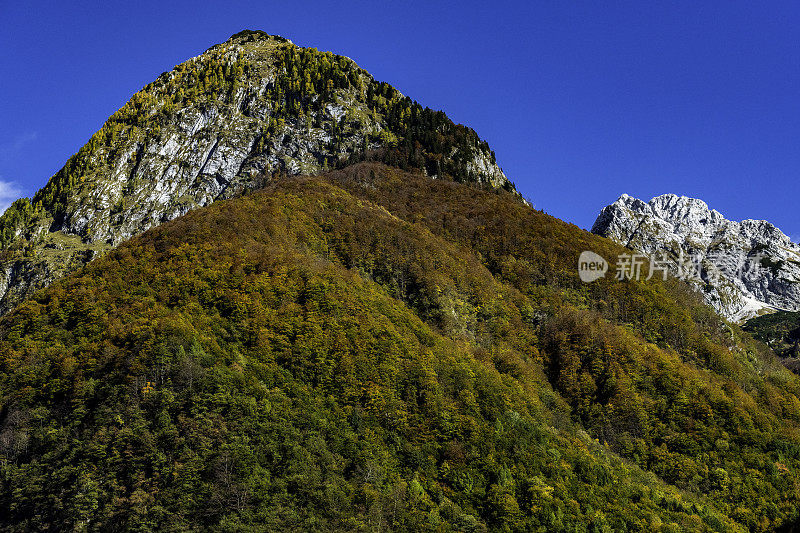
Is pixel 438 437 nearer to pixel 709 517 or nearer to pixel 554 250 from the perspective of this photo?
pixel 709 517

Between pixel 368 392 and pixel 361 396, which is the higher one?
pixel 368 392

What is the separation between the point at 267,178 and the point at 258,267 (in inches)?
4202

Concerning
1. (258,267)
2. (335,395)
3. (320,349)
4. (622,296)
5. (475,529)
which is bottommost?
(475,529)

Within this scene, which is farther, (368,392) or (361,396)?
(368,392)

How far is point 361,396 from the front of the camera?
69.6 meters

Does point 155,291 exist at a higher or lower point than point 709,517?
lower

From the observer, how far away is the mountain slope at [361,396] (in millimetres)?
55156

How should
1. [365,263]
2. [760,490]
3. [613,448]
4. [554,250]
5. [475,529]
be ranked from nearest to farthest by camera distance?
[475,529]
[760,490]
[613,448]
[365,263]
[554,250]

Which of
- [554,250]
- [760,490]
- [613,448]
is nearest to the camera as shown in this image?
[760,490]

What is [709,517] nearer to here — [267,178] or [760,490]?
[760,490]

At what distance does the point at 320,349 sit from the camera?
239 ft

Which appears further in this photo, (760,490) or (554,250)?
(554,250)

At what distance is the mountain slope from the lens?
55156 mm

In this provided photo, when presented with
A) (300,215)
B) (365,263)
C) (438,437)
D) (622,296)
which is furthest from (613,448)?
(300,215)
